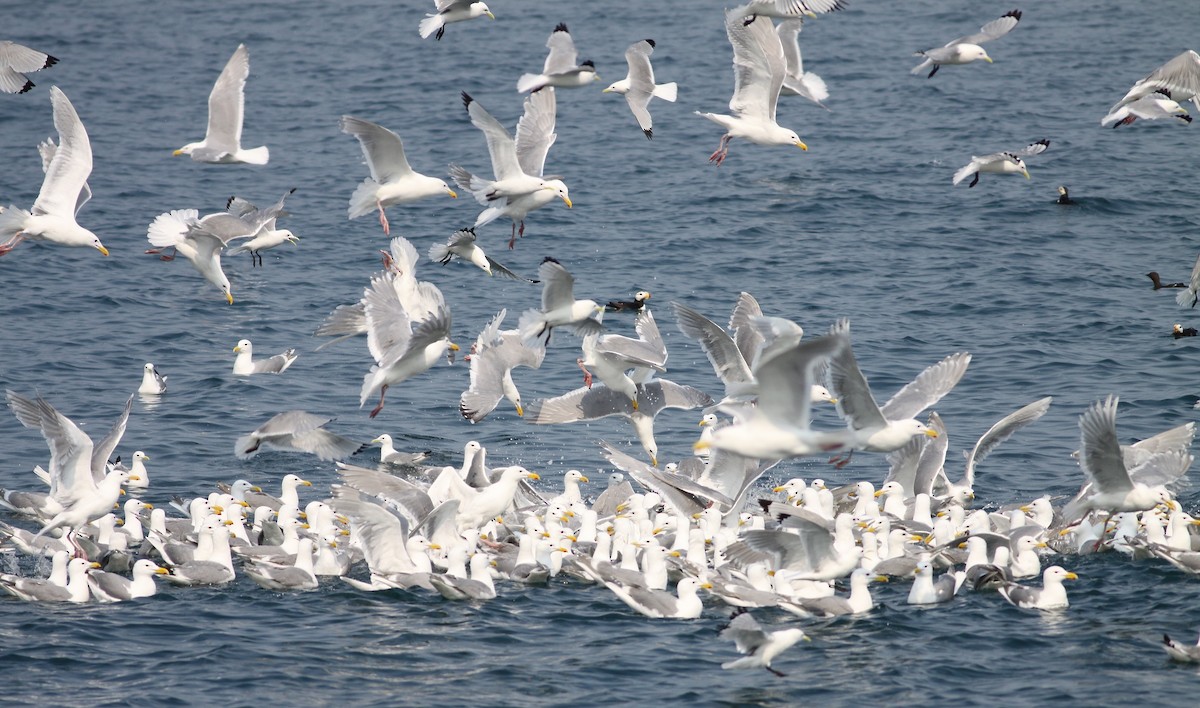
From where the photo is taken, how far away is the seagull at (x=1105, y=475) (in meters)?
12.7

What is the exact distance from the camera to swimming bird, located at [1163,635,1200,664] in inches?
435

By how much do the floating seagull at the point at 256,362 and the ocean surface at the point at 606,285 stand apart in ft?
0.73

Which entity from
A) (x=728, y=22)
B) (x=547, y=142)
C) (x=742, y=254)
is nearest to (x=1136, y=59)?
(x=742, y=254)

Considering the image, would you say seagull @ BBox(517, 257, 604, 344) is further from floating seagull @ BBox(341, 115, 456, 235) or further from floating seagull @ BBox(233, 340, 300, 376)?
floating seagull @ BBox(233, 340, 300, 376)

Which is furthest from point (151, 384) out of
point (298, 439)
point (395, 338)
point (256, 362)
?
point (395, 338)

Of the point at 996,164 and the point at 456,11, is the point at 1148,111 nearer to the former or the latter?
the point at 996,164

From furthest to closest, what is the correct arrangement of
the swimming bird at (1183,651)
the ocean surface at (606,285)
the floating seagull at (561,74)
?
the floating seagull at (561,74)
the ocean surface at (606,285)
the swimming bird at (1183,651)

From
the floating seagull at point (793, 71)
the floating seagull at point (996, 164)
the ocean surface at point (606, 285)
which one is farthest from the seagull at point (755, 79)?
the floating seagull at point (996, 164)

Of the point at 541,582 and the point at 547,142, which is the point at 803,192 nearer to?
the point at 547,142

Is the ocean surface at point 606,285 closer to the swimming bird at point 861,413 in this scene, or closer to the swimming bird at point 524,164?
the swimming bird at point 861,413

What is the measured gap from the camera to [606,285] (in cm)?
2369

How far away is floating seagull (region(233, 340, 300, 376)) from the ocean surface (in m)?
0.22

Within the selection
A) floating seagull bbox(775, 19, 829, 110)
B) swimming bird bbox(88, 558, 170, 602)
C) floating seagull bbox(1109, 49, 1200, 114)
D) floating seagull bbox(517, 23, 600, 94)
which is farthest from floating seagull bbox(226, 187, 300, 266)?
floating seagull bbox(1109, 49, 1200, 114)

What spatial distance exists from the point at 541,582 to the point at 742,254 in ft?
42.9
